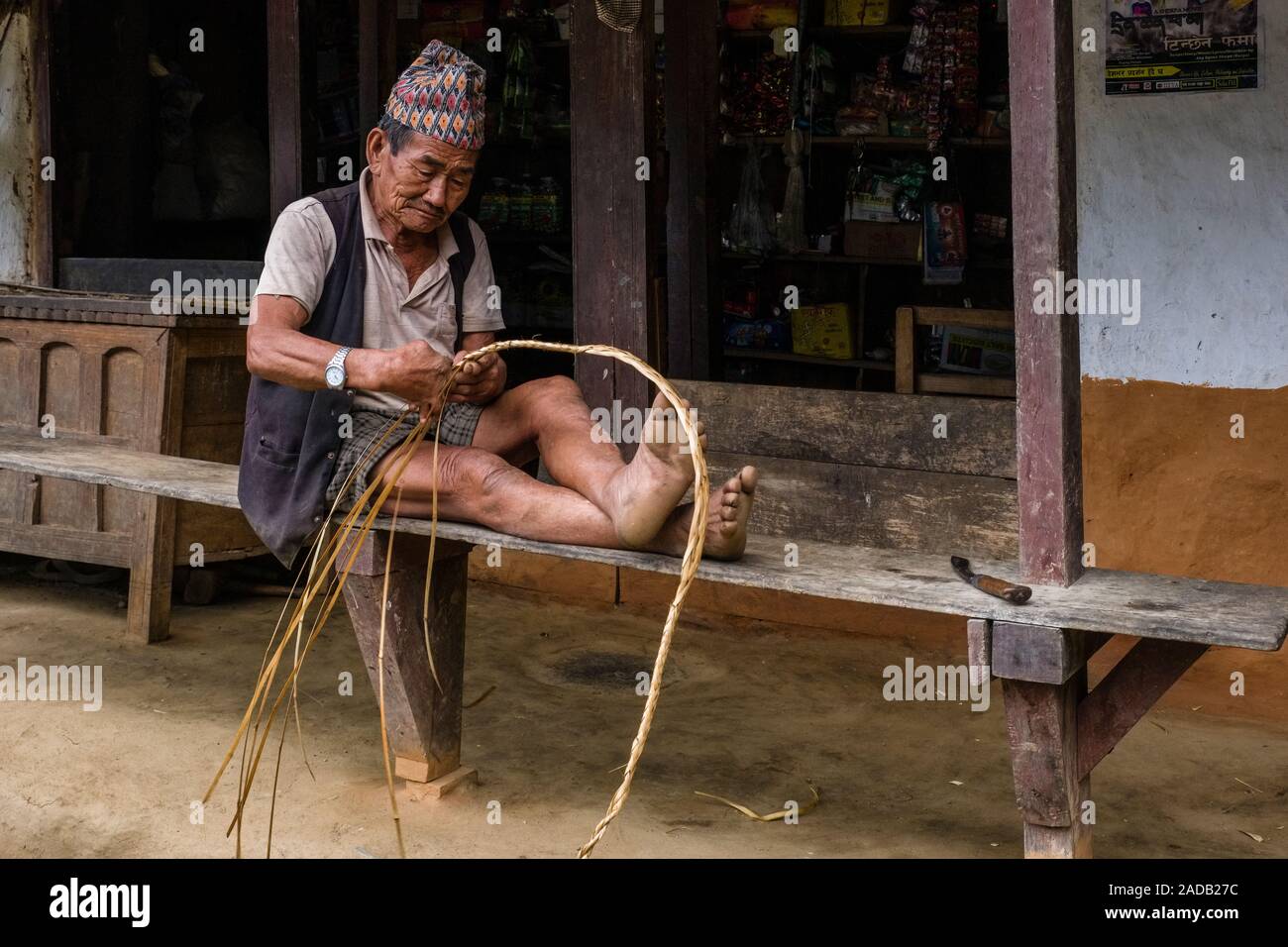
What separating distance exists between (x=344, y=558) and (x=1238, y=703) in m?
2.75

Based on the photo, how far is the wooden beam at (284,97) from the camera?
5.15 metres

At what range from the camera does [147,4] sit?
650 cm

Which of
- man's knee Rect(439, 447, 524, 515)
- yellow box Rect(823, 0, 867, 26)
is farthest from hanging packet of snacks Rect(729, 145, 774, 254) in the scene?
man's knee Rect(439, 447, 524, 515)

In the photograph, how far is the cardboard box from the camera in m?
6.59

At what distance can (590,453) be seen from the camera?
3318 mm

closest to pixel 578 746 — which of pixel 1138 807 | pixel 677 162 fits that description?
pixel 1138 807

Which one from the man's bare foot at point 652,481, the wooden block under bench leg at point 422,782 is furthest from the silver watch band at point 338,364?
the wooden block under bench leg at point 422,782

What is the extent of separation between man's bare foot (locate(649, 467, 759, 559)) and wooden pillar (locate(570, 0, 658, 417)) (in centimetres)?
187

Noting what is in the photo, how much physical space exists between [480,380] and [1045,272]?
4.65ft

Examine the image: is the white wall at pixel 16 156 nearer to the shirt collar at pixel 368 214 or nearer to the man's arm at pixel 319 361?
the shirt collar at pixel 368 214

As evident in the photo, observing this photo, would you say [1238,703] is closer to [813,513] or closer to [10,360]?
[813,513]

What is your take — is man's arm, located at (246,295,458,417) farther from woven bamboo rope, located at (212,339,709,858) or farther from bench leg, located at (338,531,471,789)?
bench leg, located at (338,531,471,789)

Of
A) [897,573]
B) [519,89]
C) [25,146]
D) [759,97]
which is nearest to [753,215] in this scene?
[759,97]

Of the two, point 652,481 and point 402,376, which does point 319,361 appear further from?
point 652,481
